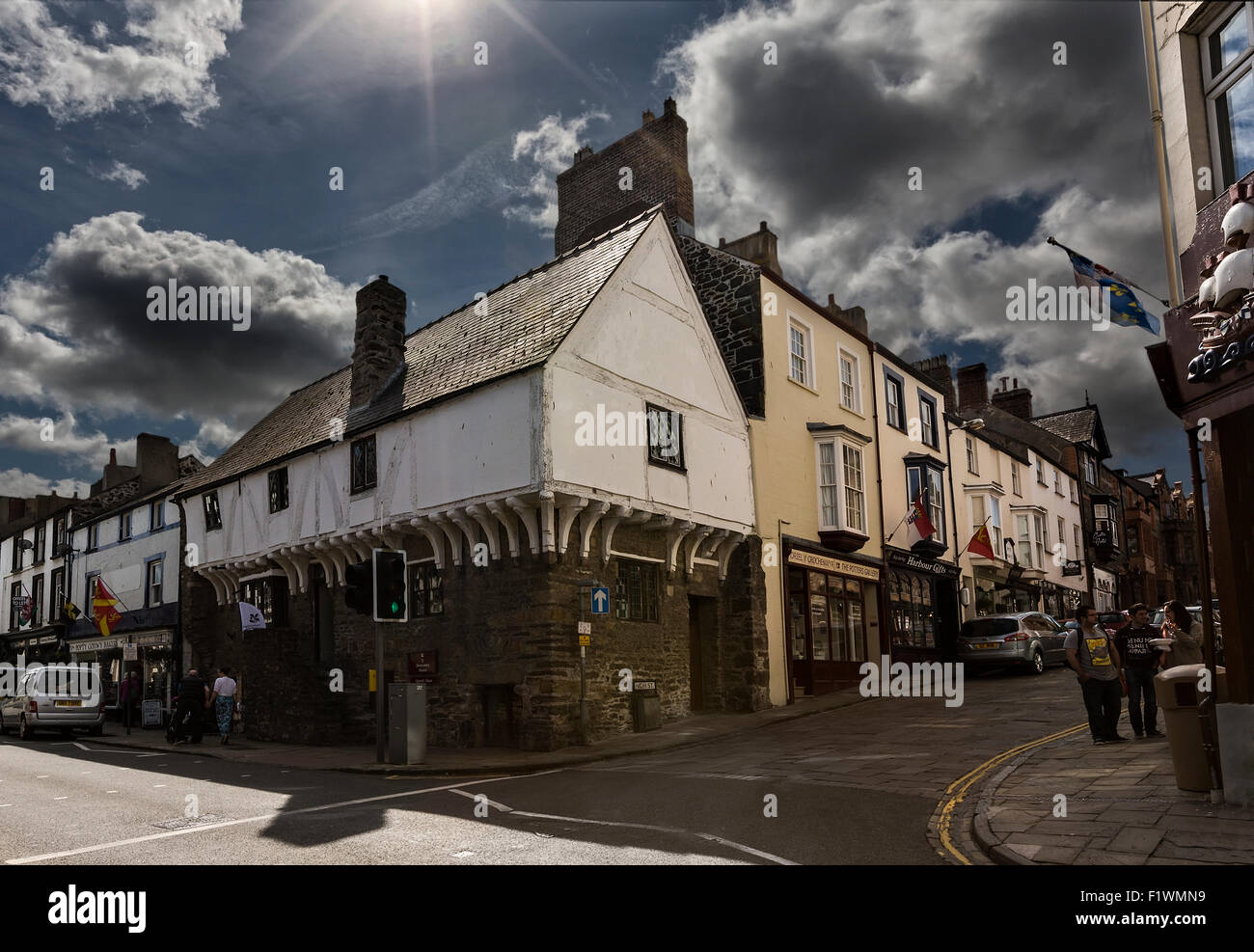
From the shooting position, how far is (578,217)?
90.7 ft

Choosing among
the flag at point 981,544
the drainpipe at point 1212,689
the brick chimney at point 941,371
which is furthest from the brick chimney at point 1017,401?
the drainpipe at point 1212,689

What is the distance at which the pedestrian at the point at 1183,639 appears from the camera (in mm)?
12227

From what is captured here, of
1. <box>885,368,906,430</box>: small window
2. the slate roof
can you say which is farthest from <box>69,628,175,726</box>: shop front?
<box>885,368,906,430</box>: small window

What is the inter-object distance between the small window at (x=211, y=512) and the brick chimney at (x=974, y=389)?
32.4 meters

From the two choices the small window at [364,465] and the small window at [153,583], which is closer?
the small window at [364,465]

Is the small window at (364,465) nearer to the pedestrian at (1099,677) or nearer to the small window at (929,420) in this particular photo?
the pedestrian at (1099,677)

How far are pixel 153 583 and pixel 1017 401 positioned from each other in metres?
40.6

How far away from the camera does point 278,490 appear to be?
24.0 m

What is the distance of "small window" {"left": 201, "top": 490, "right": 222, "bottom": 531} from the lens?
26625 mm

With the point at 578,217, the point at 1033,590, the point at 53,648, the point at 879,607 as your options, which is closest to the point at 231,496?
the point at 578,217

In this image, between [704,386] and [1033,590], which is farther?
[1033,590]

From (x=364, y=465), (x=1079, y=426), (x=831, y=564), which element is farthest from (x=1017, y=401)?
(x=364, y=465)

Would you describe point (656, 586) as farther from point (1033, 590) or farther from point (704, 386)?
point (1033, 590)
